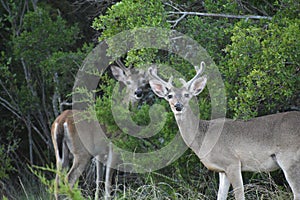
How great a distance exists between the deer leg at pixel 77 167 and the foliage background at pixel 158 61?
0.51 metres

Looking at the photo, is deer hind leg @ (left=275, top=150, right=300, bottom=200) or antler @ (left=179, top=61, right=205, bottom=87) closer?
deer hind leg @ (left=275, top=150, right=300, bottom=200)

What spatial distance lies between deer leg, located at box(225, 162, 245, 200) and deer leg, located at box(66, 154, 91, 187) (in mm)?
3231

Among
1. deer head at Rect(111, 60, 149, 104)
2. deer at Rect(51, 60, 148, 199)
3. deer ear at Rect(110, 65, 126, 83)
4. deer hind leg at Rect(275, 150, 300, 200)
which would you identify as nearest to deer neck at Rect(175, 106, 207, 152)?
deer hind leg at Rect(275, 150, 300, 200)

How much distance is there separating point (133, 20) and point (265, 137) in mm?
2171

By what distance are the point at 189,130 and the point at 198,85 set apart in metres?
0.58

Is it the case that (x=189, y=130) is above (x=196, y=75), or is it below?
below

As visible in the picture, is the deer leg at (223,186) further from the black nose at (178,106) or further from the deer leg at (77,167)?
the deer leg at (77,167)

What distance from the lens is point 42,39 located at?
10.9 m

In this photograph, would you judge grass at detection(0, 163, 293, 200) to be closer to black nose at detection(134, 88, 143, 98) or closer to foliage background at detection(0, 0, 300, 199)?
foliage background at detection(0, 0, 300, 199)

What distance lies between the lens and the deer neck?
7.63 meters

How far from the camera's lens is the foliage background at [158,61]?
23.3 feet

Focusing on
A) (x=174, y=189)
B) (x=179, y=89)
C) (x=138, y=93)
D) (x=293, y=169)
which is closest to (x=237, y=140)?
(x=293, y=169)

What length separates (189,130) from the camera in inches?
303

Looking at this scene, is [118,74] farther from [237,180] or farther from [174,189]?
[237,180]
